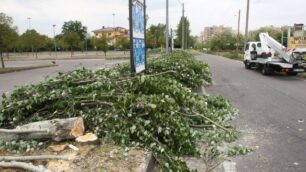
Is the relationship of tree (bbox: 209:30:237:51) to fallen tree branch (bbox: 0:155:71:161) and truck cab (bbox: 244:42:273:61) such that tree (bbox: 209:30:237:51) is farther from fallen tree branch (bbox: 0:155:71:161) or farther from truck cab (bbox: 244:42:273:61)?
fallen tree branch (bbox: 0:155:71:161)

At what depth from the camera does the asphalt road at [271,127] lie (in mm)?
4742

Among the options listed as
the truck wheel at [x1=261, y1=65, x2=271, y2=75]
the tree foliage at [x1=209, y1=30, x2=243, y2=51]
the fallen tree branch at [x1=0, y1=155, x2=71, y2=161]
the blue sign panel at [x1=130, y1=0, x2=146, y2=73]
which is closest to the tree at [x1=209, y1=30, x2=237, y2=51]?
the tree foliage at [x1=209, y1=30, x2=243, y2=51]

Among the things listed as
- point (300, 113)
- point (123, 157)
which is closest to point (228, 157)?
point (123, 157)

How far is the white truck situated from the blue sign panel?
9817mm

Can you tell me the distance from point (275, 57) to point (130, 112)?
14.5 m

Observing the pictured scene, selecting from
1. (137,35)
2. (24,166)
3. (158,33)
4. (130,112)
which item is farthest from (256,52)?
(158,33)

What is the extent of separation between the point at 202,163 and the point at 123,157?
1.28m

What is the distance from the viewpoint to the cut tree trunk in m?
4.68

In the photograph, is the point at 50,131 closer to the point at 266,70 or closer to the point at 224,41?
the point at 266,70

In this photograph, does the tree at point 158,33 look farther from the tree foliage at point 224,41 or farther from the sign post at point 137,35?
the sign post at point 137,35

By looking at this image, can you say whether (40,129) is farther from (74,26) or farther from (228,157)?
(74,26)

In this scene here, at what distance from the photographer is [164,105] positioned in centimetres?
525

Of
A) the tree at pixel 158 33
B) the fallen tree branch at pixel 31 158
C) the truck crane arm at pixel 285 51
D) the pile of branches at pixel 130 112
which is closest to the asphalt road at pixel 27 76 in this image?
the pile of branches at pixel 130 112

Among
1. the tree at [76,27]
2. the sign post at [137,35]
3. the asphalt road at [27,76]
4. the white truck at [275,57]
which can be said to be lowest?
the asphalt road at [27,76]
